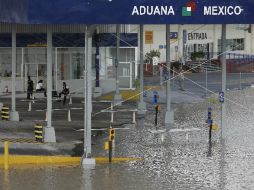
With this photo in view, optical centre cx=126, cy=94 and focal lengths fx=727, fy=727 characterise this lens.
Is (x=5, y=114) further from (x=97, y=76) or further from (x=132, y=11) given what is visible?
(x=97, y=76)

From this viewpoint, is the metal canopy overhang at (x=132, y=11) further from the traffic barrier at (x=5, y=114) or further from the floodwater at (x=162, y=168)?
the traffic barrier at (x=5, y=114)

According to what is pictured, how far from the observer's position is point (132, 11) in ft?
77.4

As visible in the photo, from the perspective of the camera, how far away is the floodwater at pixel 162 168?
2038cm

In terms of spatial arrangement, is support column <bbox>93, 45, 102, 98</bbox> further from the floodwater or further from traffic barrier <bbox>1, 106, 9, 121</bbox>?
the floodwater

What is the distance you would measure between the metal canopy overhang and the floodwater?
4631mm

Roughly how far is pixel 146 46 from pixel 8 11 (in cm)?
5153

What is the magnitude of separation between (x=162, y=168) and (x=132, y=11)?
5162mm

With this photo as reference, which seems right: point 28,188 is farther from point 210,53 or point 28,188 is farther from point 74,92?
point 210,53

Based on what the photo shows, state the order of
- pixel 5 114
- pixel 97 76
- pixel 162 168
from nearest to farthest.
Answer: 1. pixel 162 168
2. pixel 5 114
3. pixel 97 76

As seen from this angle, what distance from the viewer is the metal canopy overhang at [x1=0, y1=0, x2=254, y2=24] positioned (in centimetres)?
2327

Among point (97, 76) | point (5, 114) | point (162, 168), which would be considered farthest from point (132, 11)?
point (97, 76)

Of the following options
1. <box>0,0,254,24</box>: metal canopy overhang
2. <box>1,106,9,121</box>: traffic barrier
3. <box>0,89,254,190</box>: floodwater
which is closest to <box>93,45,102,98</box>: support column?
<box>1,106,9,121</box>: traffic barrier

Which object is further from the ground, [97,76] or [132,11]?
[132,11]

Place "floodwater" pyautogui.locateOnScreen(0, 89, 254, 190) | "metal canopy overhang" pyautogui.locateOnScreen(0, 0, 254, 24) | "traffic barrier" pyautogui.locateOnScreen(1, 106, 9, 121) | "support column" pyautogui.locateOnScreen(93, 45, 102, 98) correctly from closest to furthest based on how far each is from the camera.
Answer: "floodwater" pyautogui.locateOnScreen(0, 89, 254, 190) < "metal canopy overhang" pyautogui.locateOnScreen(0, 0, 254, 24) < "traffic barrier" pyautogui.locateOnScreen(1, 106, 9, 121) < "support column" pyautogui.locateOnScreen(93, 45, 102, 98)
